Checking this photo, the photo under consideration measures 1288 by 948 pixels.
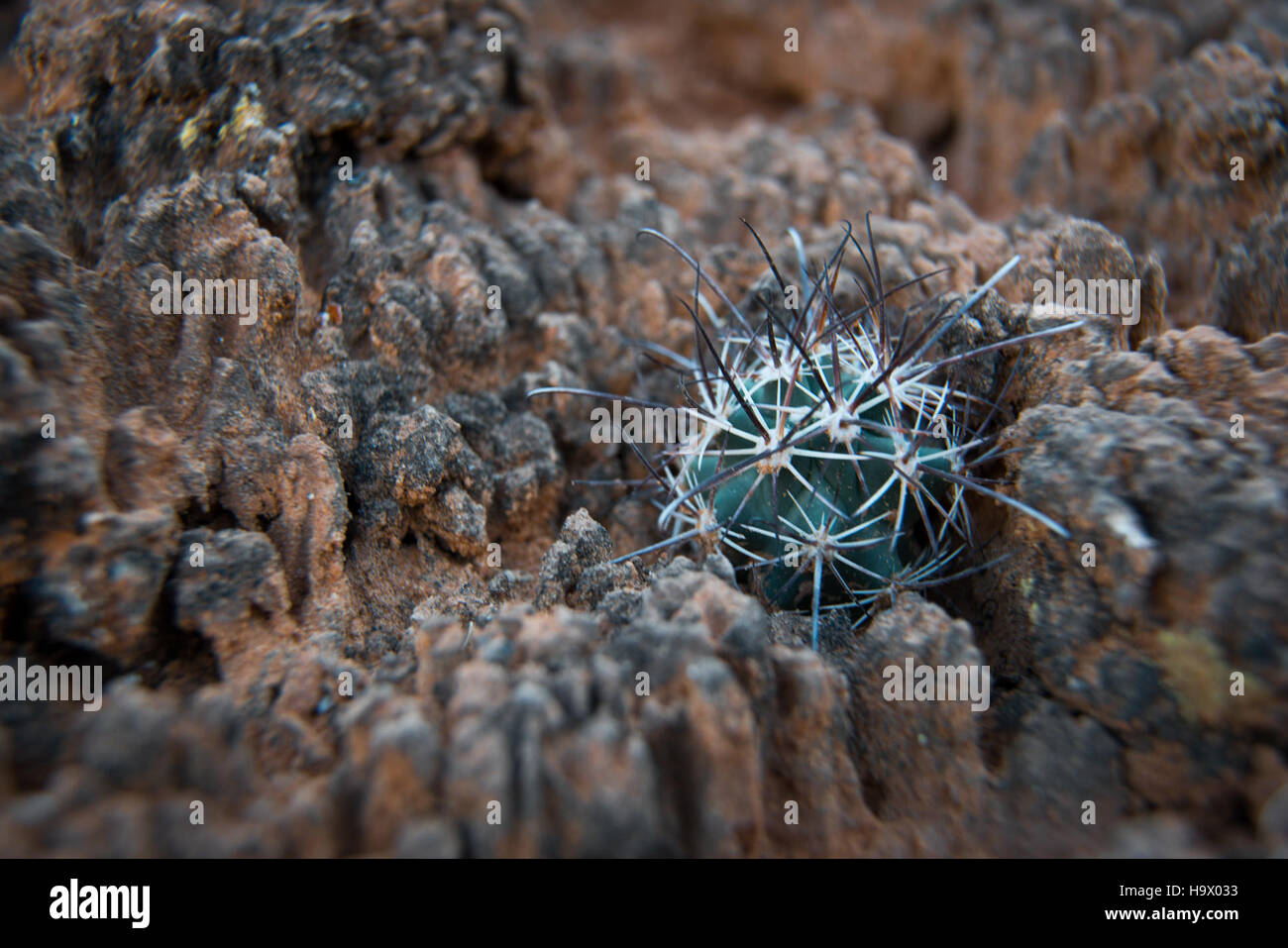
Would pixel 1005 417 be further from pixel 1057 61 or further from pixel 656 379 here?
pixel 1057 61

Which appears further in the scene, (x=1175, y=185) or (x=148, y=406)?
(x=1175, y=185)

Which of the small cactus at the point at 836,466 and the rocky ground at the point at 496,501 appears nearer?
the rocky ground at the point at 496,501

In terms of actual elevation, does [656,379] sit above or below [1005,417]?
above

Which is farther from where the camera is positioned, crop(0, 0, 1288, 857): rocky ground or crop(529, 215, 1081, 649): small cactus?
crop(529, 215, 1081, 649): small cactus

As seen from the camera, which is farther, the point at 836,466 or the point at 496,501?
the point at 496,501
